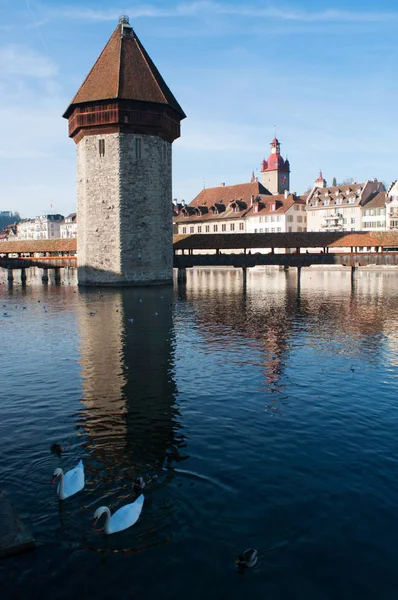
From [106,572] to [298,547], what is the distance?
2321mm

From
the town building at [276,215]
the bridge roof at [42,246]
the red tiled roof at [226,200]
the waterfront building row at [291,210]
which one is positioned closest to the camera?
the bridge roof at [42,246]

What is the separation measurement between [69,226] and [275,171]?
6599cm

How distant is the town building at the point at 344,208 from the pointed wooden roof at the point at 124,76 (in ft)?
165

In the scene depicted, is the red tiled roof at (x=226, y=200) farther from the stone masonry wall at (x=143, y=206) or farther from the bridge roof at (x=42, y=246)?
the stone masonry wall at (x=143, y=206)

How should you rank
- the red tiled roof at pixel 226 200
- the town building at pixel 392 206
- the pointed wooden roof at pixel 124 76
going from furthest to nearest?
the red tiled roof at pixel 226 200 < the town building at pixel 392 206 < the pointed wooden roof at pixel 124 76

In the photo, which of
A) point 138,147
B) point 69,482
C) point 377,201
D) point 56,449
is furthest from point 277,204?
point 69,482

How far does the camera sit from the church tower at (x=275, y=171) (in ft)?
363

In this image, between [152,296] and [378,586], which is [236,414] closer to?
[378,586]

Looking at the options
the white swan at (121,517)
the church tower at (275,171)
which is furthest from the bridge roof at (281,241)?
the church tower at (275,171)

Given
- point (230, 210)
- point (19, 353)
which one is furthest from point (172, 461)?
point (230, 210)

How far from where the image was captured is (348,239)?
5131 centimetres

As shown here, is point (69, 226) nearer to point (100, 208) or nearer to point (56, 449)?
point (100, 208)

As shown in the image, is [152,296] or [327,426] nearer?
[327,426]

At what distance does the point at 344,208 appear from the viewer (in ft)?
291
